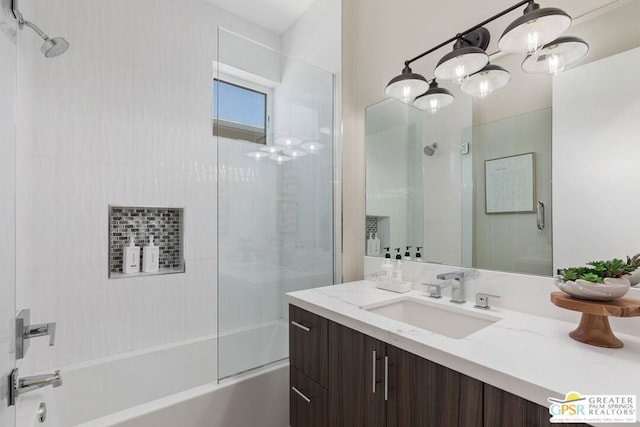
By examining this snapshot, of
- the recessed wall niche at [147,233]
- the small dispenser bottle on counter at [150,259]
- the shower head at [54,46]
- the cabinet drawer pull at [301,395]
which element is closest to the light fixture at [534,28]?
the cabinet drawer pull at [301,395]

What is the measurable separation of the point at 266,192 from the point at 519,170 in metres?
1.29

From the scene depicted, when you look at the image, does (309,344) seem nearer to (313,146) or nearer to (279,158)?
(279,158)

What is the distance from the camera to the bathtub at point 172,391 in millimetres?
1362

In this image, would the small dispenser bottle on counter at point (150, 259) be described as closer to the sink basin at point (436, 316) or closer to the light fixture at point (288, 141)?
the light fixture at point (288, 141)

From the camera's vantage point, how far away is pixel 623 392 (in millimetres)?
617

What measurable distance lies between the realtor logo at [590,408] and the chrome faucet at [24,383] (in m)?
1.26

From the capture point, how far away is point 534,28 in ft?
3.38

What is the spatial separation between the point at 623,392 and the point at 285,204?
64.5 inches

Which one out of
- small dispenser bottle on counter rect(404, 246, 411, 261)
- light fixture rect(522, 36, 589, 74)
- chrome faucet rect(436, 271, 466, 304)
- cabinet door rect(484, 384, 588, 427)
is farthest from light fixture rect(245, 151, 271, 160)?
cabinet door rect(484, 384, 588, 427)

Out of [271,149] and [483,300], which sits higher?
[271,149]

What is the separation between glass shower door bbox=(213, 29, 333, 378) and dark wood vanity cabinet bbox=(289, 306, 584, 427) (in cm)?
41

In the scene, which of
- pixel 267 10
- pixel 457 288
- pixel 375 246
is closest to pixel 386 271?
pixel 375 246

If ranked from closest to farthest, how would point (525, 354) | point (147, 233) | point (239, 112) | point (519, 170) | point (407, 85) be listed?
point (525, 354), point (519, 170), point (407, 85), point (239, 112), point (147, 233)

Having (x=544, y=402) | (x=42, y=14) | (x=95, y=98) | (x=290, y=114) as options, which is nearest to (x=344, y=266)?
(x=290, y=114)
